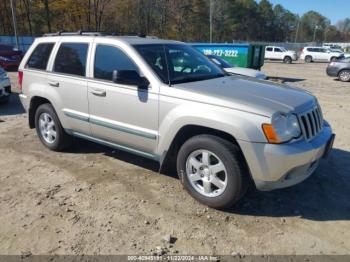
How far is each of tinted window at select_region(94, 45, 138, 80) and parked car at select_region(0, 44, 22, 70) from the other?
52.8ft

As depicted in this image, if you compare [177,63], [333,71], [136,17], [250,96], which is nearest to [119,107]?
[177,63]

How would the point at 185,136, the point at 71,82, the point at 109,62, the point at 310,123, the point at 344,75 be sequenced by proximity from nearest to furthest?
1. the point at 310,123
2. the point at 185,136
3. the point at 109,62
4. the point at 71,82
5. the point at 344,75

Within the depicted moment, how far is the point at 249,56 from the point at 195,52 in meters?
12.7

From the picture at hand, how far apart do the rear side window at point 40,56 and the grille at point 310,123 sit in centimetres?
384

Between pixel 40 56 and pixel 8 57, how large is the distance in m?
15.1

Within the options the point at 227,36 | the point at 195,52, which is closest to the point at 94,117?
the point at 195,52

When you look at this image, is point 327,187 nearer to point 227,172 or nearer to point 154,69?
point 227,172

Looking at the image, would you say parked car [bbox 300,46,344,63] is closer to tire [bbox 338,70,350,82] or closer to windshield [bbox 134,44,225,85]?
tire [bbox 338,70,350,82]

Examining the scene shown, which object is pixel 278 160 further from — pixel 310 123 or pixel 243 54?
pixel 243 54

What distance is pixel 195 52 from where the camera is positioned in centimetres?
511

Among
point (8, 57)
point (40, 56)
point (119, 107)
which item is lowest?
point (8, 57)

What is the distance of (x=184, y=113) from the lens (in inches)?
148

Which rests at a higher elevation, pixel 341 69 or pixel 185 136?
pixel 185 136

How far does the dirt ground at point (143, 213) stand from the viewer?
3.24 metres
